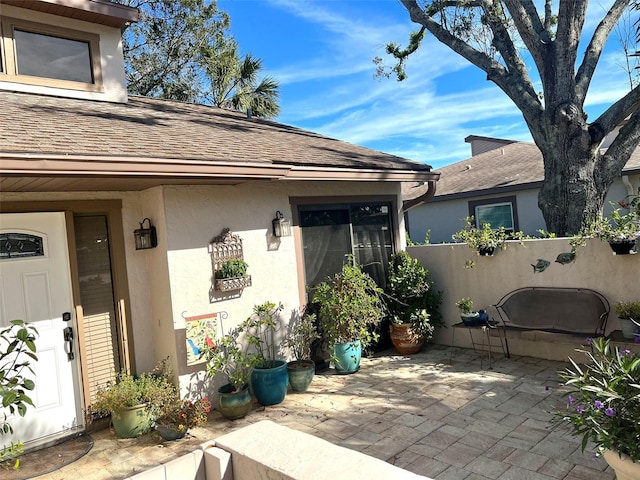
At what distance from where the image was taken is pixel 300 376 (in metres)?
5.43

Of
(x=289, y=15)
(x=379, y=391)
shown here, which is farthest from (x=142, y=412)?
(x=289, y=15)

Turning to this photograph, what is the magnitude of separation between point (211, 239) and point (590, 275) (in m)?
4.78

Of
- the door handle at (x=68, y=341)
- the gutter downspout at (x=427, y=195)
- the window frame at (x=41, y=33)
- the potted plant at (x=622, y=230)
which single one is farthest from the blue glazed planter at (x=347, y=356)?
the window frame at (x=41, y=33)

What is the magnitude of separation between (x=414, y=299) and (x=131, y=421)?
14.2ft

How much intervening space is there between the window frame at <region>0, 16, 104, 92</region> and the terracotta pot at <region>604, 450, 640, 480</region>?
725 centimetres

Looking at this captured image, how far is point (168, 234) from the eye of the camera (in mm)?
4875

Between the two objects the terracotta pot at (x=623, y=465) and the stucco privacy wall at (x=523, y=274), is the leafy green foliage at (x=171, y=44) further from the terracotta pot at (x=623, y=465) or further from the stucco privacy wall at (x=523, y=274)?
the terracotta pot at (x=623, y=465)

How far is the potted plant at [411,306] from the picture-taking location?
6.74 metres

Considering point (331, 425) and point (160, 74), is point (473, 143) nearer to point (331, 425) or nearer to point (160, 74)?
point (160, 74)

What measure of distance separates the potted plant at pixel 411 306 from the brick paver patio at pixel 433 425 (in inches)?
25.7

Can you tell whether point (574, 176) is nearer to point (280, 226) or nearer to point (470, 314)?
point (470, 314)

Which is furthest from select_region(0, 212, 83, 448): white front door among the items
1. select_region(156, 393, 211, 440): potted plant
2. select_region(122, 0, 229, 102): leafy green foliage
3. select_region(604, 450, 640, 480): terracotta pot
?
select_region(122, 0, 229, 102): leafy green foliage

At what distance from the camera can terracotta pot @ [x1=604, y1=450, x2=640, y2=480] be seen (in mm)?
2435

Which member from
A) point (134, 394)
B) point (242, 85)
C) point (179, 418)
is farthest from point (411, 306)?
point (242, 85)
